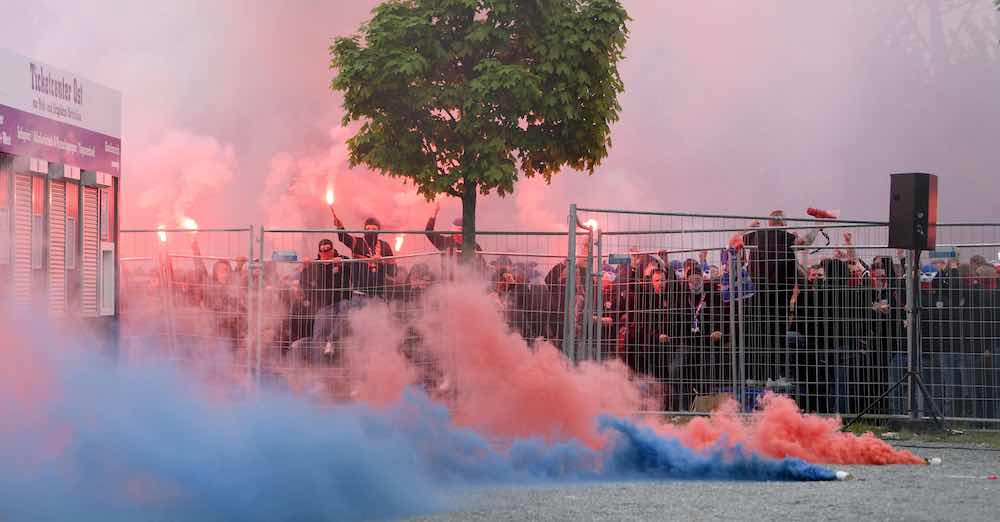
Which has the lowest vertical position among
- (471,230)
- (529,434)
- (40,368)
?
(529,434)

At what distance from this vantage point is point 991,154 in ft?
65.2

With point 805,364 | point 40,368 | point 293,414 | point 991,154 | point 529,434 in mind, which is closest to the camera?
point 40,368

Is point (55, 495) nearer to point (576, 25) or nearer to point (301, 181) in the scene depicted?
point (576, 25)

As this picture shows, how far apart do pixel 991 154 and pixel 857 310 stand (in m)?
9.05

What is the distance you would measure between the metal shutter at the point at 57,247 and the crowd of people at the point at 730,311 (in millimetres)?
3979

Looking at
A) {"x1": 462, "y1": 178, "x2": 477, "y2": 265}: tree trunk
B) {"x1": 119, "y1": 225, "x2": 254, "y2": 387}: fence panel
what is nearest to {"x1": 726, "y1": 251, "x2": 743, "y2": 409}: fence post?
{"x1": 462, "y1": 178, "x2": 477, "y2": 265}: tree trunk

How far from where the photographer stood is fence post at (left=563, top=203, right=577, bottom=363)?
1172 cm

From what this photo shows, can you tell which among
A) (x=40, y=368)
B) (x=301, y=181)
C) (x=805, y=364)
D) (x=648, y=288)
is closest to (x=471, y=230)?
(x=648, y=288)

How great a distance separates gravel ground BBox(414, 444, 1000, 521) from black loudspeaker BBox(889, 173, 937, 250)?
126 inches

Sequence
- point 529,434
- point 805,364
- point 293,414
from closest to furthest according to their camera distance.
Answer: point 293,414 < point 529,434 < point 805,364

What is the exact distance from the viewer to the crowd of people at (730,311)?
39.5 feet

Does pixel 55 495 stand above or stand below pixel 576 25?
below

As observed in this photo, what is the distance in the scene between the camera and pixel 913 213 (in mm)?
11875

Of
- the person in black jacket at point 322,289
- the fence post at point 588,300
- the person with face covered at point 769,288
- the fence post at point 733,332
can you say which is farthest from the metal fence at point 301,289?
the person with face covered at point 769,288
